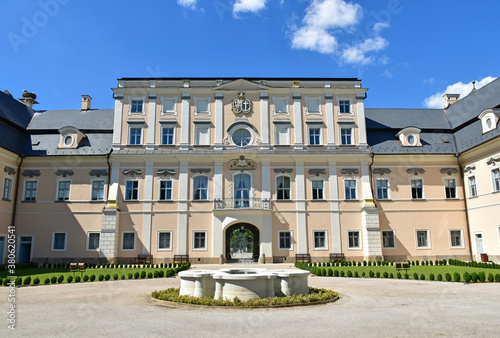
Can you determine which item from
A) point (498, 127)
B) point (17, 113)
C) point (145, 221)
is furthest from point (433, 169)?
point (17, 113)

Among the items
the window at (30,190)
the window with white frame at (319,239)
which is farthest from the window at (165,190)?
the window with white frame at (319,239)

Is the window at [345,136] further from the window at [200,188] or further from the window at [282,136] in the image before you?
the window at [200,188]

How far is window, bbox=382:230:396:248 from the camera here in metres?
28.2

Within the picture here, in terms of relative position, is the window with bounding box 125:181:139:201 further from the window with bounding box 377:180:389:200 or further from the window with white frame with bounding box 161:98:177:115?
the window with bounding box 377:180:389:200

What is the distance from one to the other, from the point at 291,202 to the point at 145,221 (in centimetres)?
1081

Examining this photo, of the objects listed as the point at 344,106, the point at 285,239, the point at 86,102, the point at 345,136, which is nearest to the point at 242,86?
the point at 344,106

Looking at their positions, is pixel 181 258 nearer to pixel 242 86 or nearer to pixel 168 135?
pixel 168 135

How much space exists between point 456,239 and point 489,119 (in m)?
9.05

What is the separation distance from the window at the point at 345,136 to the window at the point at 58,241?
2191 centimetres

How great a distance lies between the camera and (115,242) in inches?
1067

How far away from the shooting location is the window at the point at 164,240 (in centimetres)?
2777

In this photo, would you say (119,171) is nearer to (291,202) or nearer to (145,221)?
(145,221)

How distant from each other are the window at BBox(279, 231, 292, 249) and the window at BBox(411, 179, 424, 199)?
983 centimetres

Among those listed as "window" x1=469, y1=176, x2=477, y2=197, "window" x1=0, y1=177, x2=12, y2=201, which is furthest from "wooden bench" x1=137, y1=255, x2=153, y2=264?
"window" x1=469, y1=176, x2=477, y2=197
